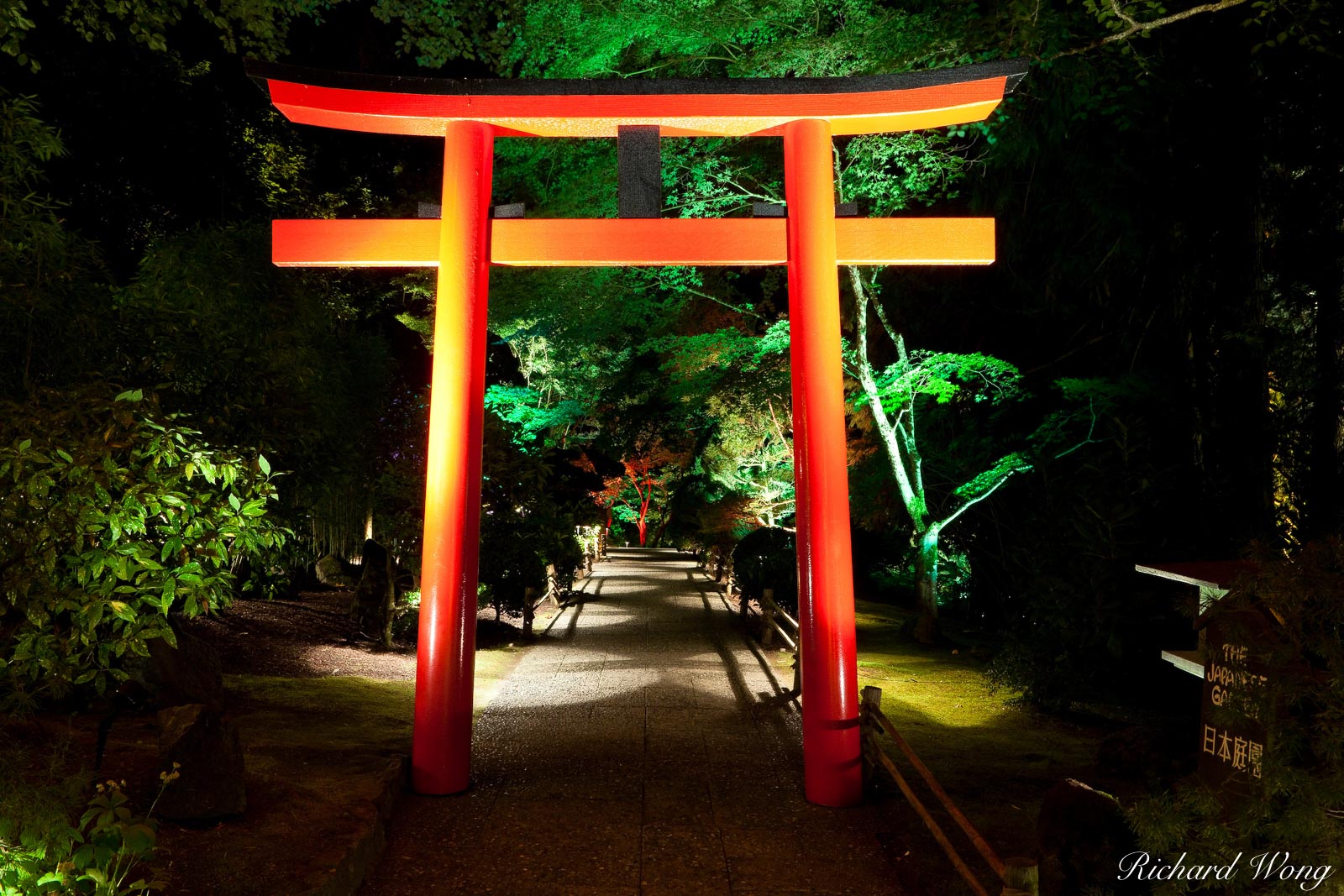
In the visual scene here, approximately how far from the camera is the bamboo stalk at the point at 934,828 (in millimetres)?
3906

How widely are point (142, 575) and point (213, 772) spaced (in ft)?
3.51

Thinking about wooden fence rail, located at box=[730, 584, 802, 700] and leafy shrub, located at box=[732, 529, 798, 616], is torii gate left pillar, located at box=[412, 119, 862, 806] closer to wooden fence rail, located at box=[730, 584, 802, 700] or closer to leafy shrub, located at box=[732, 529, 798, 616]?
wooden fence rail, located at box=[730, 584, 802, 700]

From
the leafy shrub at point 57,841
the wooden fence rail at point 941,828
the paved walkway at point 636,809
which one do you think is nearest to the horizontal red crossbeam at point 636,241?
the wooden fence rail at point 941,828

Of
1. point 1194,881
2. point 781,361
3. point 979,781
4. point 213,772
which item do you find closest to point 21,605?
point 213,772

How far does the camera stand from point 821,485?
19.7ft

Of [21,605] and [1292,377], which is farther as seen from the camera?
[1292,377]

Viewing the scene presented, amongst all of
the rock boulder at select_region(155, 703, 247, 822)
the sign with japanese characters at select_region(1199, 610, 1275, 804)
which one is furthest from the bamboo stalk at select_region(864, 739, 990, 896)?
the rock boulder at select_region(155, 703, 247, 822)

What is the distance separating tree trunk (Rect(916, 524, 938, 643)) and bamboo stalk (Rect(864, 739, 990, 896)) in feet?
27.1

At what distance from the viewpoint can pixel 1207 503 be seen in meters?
9.63

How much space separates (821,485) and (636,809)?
2399mm

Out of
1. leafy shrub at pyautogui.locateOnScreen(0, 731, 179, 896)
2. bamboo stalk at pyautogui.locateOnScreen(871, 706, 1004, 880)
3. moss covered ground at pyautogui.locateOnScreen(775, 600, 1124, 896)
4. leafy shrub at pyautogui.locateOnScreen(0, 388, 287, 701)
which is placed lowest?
moss covered ground at pyautogui.locateOnScreen(775, 600, 1124, 896)

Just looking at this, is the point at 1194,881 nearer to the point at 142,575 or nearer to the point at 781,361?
the point at 142,575

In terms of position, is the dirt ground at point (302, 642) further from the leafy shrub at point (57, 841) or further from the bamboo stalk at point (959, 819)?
the leafy shrub at point (57, 841)

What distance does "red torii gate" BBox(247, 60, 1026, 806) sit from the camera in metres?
5.91
